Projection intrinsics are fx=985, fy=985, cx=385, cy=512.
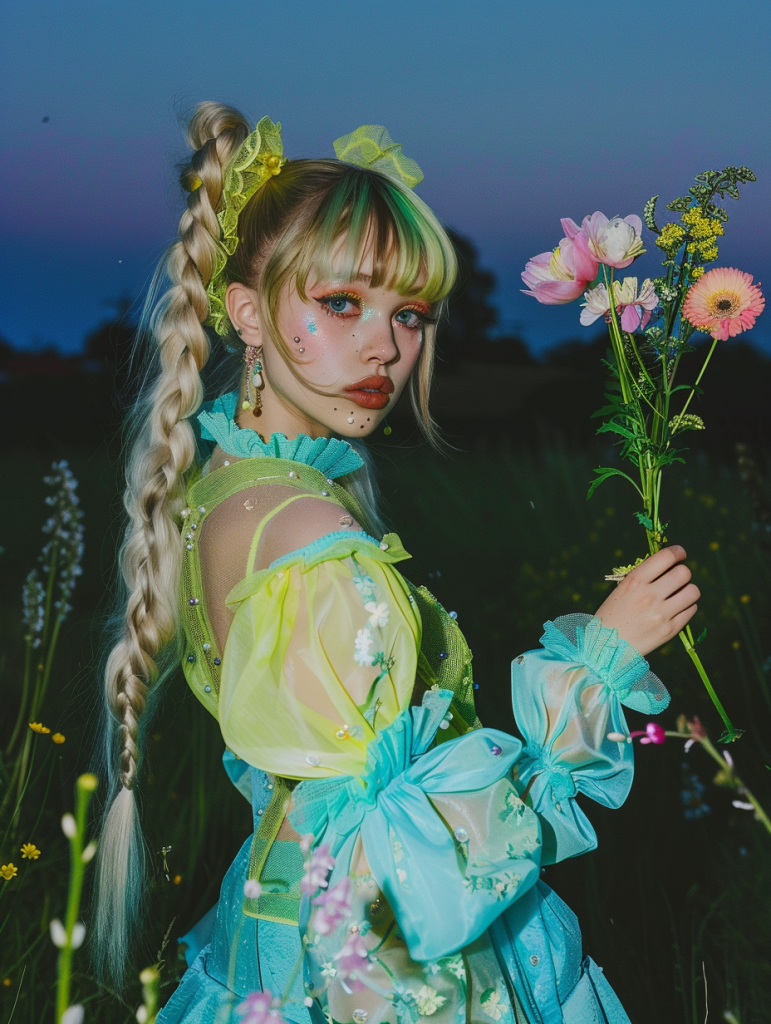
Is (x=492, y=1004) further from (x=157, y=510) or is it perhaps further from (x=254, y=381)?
(x=254, y=381)

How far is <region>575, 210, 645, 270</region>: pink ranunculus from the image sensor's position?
150cm

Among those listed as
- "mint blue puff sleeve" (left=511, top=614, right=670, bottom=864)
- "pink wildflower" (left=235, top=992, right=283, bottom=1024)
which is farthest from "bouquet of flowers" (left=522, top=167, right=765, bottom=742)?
"pink wildflower" (left=235, top=992, right=283, bottom=1024)

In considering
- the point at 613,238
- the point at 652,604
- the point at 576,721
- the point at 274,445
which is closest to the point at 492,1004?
the point at 576,721

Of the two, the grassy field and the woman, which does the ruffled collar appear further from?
the grassy field

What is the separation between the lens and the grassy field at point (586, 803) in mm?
2416

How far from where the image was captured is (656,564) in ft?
5.18

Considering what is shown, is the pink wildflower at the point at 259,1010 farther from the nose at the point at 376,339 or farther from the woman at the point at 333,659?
the nose at the point at 376,339

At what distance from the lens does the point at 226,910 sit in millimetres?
1669

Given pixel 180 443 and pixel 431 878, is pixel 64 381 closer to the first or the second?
pixel 180 443

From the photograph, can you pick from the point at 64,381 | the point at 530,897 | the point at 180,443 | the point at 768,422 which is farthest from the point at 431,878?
the point at 64,381

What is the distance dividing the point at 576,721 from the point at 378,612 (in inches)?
15.0

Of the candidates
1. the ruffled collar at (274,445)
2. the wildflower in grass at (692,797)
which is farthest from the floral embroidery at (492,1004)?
the wildflower in grass at (692,797)

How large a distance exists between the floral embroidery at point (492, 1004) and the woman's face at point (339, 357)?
0.91 meters

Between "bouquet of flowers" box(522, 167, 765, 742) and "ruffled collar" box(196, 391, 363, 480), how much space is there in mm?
445
